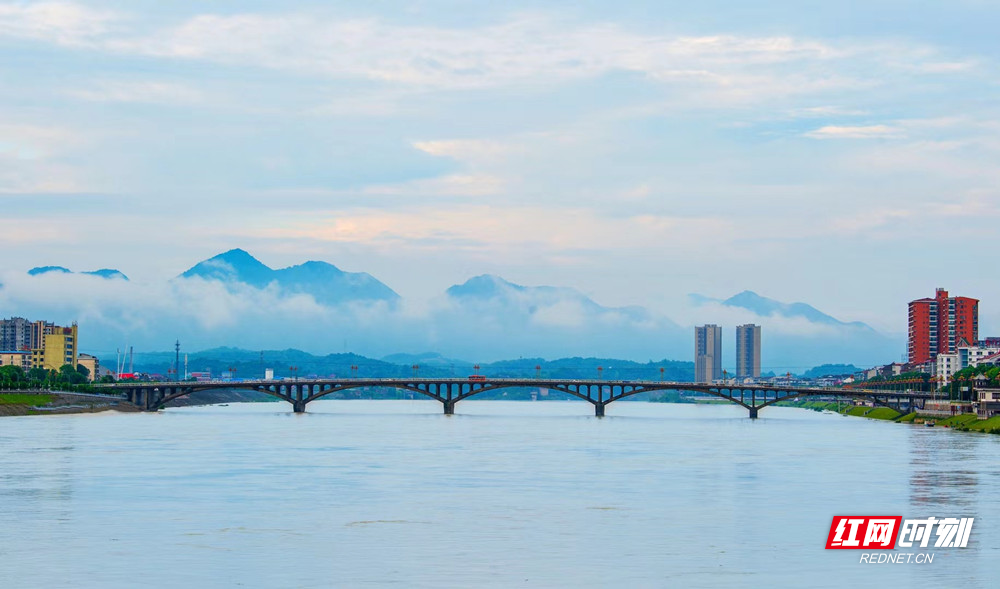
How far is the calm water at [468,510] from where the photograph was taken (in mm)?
46969

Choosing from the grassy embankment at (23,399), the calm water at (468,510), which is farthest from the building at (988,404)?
the grassy embankment at (23,399)

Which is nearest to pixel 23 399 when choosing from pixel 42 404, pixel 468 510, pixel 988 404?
pixel 42 404

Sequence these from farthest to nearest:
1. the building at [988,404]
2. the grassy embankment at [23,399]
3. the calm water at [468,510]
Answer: the grassy embankment at [23,399]
the building at [988,404]
the calm water at [468,510]

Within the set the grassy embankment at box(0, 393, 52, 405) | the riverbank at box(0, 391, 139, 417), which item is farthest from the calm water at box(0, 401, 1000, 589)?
the grassy embankment at box(0, 393, 52, 405)

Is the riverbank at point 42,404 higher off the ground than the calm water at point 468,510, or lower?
higher

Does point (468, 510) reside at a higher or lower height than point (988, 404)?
lower

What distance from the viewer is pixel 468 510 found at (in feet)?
215

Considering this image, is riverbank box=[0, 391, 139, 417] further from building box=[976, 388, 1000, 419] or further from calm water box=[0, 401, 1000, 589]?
building box=[976, 388, 1000, 419]

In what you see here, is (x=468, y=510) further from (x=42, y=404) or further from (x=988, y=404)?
(x=42, y=404)

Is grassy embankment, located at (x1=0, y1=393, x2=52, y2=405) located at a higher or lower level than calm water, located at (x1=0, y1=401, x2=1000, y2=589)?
higher

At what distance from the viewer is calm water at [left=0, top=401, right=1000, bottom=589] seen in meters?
47.0

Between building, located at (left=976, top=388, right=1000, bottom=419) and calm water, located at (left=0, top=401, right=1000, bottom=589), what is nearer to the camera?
calm water, located at (left=0, top=401, right=1000, bottom=589)

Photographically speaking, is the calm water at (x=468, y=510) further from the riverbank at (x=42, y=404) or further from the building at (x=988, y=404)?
the riverbank at (x=42, y=404)

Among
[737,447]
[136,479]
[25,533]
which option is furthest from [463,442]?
[25,533]
